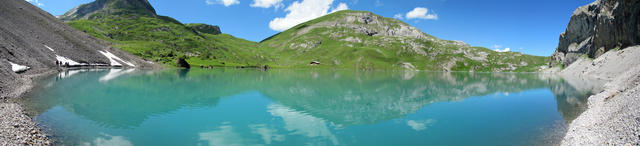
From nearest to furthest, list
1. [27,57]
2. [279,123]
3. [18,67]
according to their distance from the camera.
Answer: [279,123], [18,67], [27,57]

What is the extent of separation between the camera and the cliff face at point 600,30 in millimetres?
95250

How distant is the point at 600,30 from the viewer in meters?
120

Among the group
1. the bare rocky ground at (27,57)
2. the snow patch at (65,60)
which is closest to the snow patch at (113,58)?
the bare rocky ground at (27,57)

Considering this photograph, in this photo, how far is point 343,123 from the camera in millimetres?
21188

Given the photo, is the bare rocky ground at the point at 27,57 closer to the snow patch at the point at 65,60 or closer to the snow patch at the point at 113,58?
the snow patch at the point at 113,58

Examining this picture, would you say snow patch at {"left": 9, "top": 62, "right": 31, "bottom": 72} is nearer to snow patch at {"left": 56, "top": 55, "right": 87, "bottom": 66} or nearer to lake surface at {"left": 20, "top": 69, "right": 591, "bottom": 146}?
lake surface at {"left": 20, "top": 69, "right": 591, "bottom": 146}

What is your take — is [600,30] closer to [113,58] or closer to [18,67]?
[18,67]

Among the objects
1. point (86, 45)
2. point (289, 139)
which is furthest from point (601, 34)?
Answer: point (86, 45)

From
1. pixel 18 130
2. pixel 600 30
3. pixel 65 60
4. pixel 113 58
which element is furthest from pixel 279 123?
pixel 600 30

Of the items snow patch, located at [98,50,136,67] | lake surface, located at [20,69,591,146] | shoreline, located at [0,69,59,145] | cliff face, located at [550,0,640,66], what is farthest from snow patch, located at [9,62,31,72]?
cliff face, located at [550,0,640,66]

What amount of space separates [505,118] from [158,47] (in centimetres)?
20434

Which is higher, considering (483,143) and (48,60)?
(48,60)

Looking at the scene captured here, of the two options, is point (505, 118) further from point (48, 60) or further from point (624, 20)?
point (624, 20)

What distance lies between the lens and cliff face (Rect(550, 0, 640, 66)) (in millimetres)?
95250
